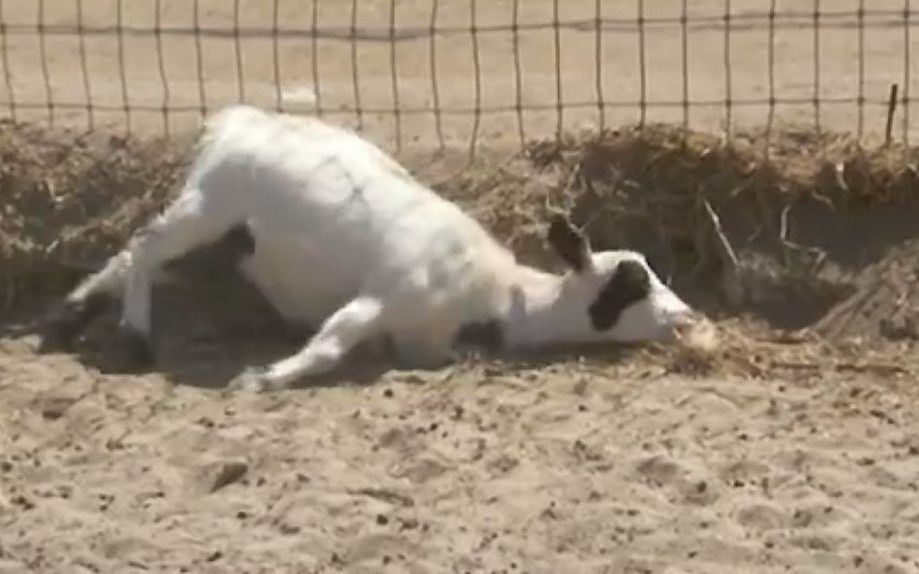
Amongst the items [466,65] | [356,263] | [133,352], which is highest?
[466,65]

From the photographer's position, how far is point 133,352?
874cm

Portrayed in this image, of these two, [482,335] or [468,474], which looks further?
[482,335]

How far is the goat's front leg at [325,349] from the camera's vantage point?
8.28m

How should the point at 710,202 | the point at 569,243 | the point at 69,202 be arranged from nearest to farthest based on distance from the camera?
the point at 569,243
the point at 710,202
the point at 69,202

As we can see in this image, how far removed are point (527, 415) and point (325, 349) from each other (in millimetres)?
922

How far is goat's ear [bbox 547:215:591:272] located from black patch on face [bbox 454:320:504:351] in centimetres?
33

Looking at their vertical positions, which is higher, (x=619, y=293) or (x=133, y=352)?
(x=619, y=293)

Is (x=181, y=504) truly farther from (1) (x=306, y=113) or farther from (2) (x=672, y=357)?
(1) (x=306, y=113)

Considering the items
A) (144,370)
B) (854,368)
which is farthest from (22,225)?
(854,368)

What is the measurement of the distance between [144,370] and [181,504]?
157 cm

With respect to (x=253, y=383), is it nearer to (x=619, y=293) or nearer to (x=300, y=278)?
(x=300, y=278)

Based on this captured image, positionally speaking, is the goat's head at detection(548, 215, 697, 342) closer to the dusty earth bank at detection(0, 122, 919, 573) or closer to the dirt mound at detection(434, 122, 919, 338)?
the dusty earth bank at detection(0, 122, 919, 573)

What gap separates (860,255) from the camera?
9211 millimetres

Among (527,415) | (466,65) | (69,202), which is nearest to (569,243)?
(527,415)
